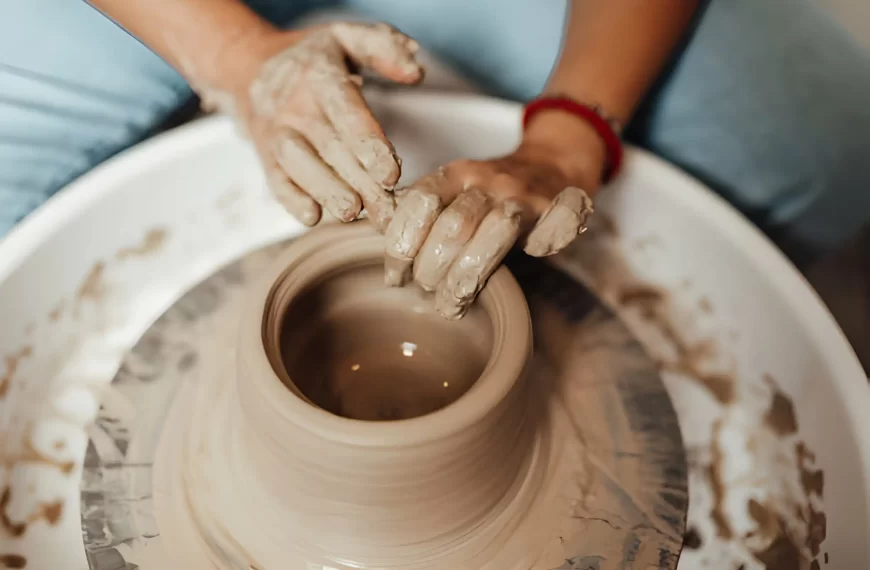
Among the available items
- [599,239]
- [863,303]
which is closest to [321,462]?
[599,239]

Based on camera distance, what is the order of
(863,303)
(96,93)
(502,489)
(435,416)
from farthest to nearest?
(863,303), (96,93), (502,489), (435,416)

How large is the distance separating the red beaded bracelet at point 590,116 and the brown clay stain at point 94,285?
733 mm

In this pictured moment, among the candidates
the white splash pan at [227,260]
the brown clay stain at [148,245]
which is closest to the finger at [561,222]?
the white splash pan at [227,260]

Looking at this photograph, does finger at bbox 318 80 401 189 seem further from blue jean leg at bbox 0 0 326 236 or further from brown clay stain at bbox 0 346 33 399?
brown clay stain at bbox 0 346 33 399

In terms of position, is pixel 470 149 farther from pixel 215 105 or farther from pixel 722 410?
pixel 722 410

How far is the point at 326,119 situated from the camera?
0.92 m

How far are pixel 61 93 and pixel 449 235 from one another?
0.73 metres

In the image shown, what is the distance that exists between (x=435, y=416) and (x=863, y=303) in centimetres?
147

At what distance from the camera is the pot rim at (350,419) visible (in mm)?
703

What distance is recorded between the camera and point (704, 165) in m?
1.25

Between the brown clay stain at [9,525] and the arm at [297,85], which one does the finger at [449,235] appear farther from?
the brown clay stain at [9,525]

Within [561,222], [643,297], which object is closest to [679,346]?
[643,297]

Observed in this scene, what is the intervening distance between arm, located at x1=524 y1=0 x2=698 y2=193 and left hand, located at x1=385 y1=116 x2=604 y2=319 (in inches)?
8.4

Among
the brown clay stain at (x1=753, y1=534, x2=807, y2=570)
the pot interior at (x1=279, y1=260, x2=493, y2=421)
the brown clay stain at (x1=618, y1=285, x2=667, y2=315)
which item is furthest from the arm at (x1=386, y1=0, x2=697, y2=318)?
the brown clay stain at (x1=753, y1=534, x2=807, y2=570)
